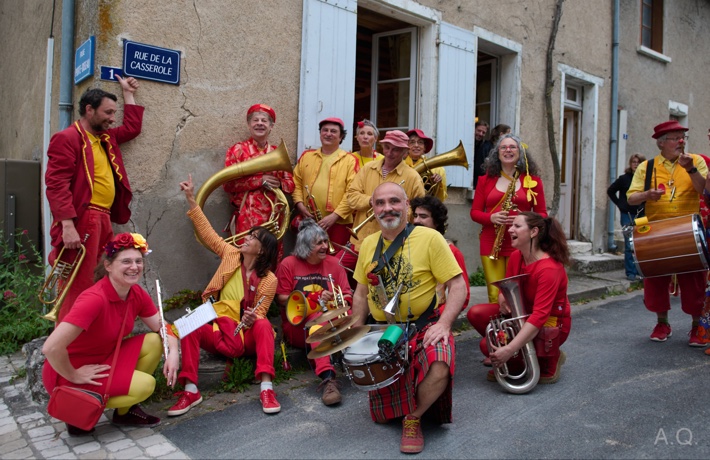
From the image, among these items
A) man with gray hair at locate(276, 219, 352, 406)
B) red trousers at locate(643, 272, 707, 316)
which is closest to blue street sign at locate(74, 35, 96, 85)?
man with gray hair at locate(276, 219, 352, 406)

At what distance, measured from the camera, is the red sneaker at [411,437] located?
2.97 meters

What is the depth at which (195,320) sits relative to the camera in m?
3.40

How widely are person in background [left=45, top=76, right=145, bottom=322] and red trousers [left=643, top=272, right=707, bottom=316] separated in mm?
4566

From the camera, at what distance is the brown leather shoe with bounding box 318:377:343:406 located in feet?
12.0

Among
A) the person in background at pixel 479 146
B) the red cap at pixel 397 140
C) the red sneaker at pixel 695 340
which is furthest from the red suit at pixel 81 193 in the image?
the red sneaker at pixel 695 340

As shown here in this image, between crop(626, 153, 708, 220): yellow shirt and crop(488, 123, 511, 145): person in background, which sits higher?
crop(488, 123, 511, 145): person in background

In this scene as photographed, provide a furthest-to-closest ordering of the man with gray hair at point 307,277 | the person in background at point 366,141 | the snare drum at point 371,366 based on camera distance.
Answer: the person in background at point 366,141 < the man with gray hair at point 307,277 < the snare drum at point 371,366

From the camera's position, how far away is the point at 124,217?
4.28 metres

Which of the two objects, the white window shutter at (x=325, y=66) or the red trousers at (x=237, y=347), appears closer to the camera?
the red trousers at (x=237, y=347)

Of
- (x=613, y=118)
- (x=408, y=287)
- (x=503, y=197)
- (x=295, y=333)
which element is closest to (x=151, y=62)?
(x=295, y=333)

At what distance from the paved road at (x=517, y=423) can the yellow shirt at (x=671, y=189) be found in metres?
1.33

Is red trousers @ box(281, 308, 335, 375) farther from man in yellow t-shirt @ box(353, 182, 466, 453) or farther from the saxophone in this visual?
the saxophone

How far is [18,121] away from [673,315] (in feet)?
25.8

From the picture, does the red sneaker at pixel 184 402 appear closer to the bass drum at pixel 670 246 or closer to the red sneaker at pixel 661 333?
the bass drum at pixel 670 246
